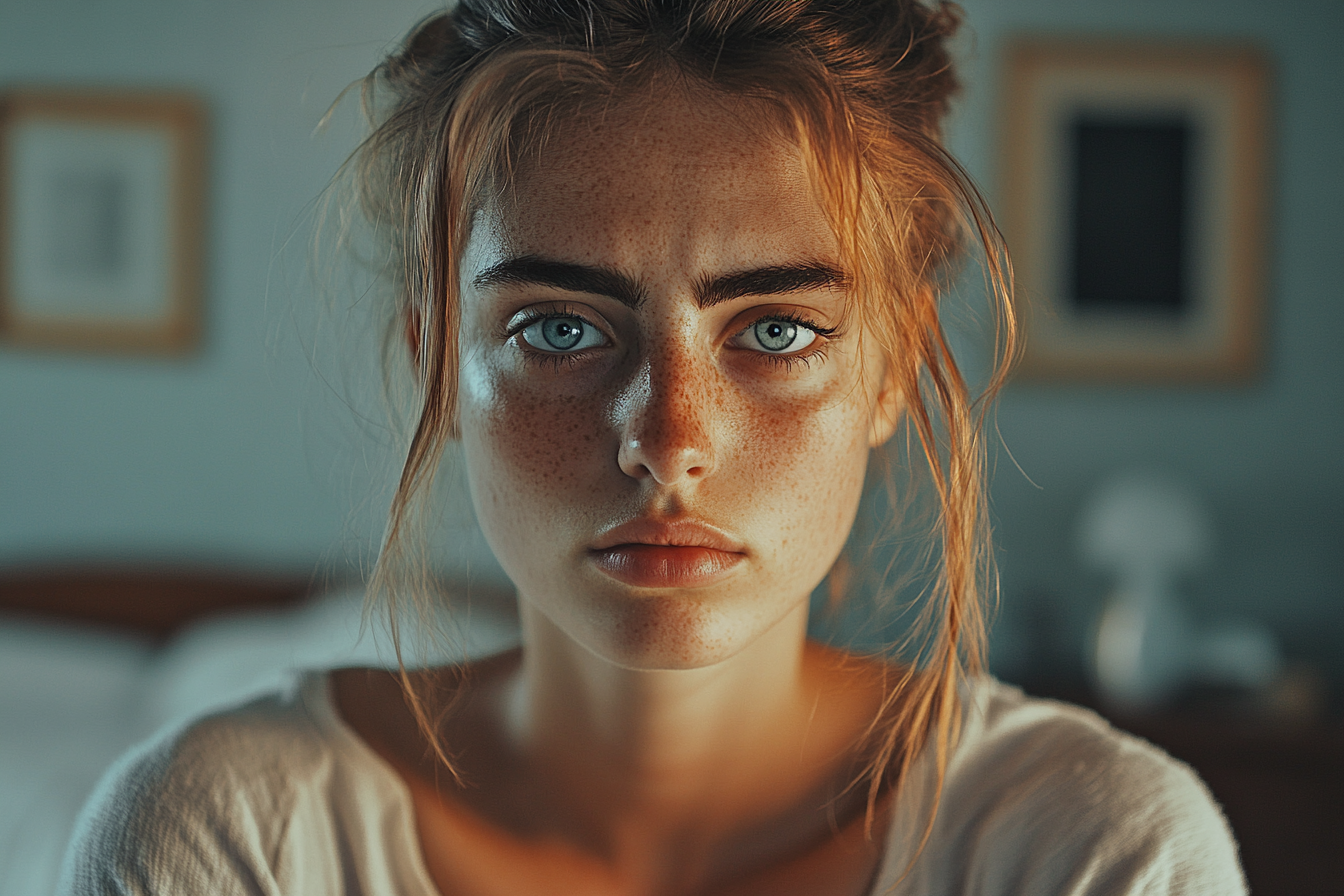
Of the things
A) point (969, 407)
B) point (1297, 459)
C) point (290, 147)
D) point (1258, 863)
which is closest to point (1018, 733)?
point (969, 407)

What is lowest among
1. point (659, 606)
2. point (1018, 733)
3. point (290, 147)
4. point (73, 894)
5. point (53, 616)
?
point (53, 616)

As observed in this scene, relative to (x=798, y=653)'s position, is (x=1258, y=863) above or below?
below

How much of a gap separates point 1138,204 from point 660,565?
2.43 metres

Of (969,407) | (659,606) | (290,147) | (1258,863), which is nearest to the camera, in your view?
(659,606)

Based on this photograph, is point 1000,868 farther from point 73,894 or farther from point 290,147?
point 290,147

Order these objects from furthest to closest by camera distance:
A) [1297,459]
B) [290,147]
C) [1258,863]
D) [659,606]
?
[290,147]
[1297,459]
[1258,863]
[659,606]

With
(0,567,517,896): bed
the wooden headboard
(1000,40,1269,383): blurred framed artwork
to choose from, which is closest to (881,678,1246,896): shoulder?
(0,567,517,896): bed

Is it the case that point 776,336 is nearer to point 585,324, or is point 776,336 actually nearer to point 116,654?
point 585,324

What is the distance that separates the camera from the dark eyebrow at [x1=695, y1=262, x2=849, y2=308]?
62cm

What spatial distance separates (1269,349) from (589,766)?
2.46 metres

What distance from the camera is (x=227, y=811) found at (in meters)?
0.74

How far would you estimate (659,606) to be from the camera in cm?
62

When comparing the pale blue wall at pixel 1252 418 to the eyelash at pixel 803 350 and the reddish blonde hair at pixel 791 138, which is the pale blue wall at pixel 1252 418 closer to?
the reddish blonde hair at pixel 791 138

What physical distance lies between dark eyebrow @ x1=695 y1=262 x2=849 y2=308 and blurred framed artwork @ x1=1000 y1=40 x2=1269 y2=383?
2154 mm
